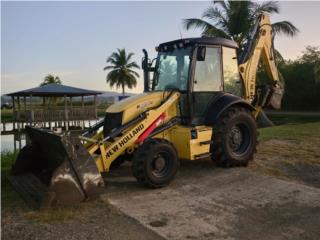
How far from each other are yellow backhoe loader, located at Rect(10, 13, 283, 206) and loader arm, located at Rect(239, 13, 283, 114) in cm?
5

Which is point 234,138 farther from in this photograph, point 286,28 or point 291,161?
point 286,28

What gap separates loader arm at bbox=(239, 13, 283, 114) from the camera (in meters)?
8.41

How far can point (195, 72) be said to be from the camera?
705cm

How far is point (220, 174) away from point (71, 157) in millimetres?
2947

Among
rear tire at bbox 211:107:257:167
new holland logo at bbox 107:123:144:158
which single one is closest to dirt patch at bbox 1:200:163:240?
new holland logo at bbox 107:123:144:158

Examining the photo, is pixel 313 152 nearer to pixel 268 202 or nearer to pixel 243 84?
pixel 243 84

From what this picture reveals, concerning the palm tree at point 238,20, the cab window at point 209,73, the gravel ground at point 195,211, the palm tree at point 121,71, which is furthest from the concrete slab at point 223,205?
the palm tree at point 121,71

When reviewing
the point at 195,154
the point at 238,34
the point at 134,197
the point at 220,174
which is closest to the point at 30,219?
the point at 134,197

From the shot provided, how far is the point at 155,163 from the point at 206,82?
203cm

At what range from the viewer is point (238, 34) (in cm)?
2362

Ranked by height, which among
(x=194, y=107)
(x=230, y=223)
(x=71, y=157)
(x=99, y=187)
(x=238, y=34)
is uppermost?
(x=238, y=34)

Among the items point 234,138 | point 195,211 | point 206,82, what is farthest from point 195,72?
point 195,211

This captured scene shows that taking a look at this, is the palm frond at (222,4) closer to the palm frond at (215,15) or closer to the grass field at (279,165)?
the palm frond at (215,15)

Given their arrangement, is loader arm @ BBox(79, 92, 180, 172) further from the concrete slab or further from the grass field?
the grass field
